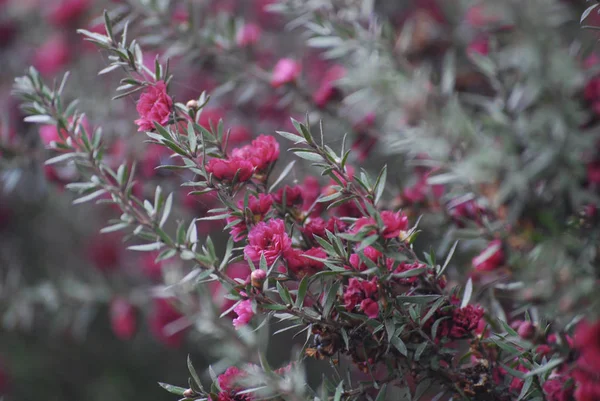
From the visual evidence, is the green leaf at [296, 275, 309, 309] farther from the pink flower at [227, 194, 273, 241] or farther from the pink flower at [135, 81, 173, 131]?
the pink flower at [135, 81, 173, 131]

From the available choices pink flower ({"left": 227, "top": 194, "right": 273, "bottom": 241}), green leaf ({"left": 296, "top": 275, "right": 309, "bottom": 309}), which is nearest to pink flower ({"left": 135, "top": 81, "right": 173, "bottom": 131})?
pink flower ({"left": 227, "top": 194, "right": 273, "bottom": 241})

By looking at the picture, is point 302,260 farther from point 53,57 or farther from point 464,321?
point 53,57

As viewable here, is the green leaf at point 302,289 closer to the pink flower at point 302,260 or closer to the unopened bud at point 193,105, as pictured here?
the pink flower at point 302,260

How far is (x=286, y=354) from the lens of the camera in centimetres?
153

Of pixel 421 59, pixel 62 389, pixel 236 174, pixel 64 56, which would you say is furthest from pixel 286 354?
pixel 64 56

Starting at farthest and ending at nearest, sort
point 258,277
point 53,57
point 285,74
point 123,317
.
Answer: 1. point 53,57
2. point 123,317
3. point 285,74
4. point 258,277

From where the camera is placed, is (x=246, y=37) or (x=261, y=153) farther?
(x=246, y=37)

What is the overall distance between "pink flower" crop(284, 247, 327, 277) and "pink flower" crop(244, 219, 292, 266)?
0.01 meters

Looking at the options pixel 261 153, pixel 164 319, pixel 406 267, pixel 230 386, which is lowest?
pixel 164 319

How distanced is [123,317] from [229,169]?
0.83 m

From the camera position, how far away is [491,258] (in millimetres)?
847

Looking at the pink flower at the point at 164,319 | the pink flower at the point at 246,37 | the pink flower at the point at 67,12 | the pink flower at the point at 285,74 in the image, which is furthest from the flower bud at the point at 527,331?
the pink flower at the point at 67,12

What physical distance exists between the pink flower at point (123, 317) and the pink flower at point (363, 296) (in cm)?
84

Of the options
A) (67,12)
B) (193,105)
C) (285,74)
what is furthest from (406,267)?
(67,12)
